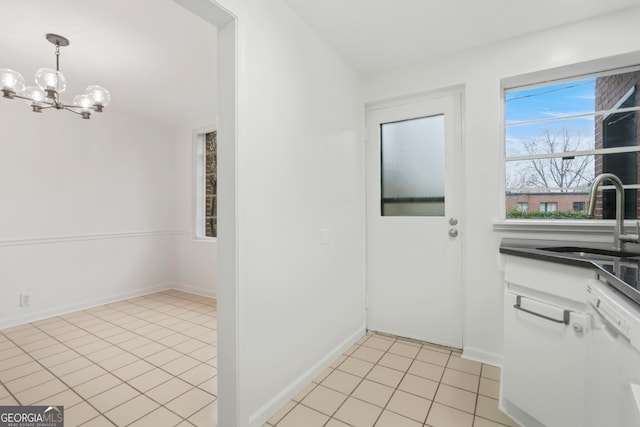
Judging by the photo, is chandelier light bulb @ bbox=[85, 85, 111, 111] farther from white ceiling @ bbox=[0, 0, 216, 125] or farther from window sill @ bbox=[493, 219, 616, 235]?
window sill @ bbox=[493, 219, 616, 235]

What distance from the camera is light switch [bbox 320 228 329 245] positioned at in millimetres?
2201

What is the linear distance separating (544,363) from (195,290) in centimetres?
404

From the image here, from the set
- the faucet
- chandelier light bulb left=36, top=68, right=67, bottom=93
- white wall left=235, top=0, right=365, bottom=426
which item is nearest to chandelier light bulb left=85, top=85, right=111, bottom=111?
chandelier light bulb left=36, top=68, right=67, bottom=93

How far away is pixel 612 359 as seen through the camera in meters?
1.00

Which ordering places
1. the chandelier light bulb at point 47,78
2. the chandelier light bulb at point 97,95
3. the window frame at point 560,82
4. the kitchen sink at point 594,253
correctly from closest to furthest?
the kitchen sink at point 594,253 < the window frame at point 560,82 < the chandelier light bulb at point 47,78 < the chandelier light bulb at point 97,95

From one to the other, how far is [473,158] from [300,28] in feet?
5.07

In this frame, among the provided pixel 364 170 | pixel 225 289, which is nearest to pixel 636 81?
pixel 364 170

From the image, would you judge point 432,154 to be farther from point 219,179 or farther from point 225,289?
point 225,289

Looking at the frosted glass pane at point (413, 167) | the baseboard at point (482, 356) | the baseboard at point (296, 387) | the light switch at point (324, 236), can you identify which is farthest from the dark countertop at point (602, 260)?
the baseboard at point (296, 387)

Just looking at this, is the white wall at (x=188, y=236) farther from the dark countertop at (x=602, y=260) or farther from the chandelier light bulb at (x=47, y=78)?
the dark countertop at (x=602, y=260)

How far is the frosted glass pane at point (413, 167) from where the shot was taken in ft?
8.38

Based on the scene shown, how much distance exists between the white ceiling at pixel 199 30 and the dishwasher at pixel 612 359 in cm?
171

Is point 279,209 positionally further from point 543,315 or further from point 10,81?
point 10,81

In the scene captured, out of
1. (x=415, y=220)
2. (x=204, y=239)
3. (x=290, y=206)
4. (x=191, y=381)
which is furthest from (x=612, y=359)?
(x=204, y=239)
